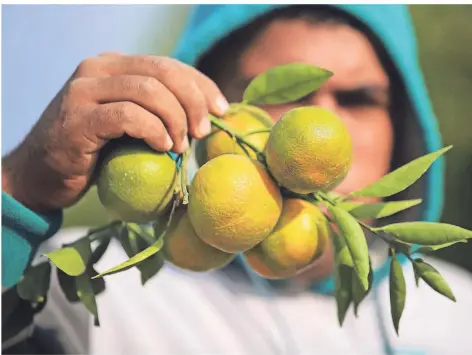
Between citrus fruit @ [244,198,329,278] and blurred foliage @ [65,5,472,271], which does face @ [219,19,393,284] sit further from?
citrus fruit @ [244,198,329,278]

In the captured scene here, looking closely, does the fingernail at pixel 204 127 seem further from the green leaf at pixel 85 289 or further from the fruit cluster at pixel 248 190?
the green leaf at pixel 85 289

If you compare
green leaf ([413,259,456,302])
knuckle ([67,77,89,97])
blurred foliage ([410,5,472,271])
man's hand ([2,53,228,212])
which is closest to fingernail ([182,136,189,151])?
man's hand ([2,53,228,212])

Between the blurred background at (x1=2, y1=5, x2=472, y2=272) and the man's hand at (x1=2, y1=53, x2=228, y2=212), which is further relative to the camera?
the blurred background at (x1=2, y1=5, x2=472, y2=272)

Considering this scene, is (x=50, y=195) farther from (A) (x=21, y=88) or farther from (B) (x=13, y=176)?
(A) (x=21, y=88)

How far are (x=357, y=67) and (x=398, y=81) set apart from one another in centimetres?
6

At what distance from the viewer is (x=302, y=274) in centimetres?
69

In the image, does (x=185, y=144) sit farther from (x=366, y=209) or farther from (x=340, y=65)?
(x=340, y=65)

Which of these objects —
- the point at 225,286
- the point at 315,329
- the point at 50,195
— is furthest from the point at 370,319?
the point at 50,195

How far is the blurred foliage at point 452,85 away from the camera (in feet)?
2.07

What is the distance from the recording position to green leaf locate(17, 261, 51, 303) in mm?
545

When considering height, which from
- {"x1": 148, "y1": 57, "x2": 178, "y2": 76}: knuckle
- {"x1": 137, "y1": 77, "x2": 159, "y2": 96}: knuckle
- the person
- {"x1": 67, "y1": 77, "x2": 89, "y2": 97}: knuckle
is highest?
{"x1": 148, "y1": 57, "x2": 178, "y2": 76}: knuckle

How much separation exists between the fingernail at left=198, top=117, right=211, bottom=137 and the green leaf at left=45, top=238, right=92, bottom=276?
15 cm

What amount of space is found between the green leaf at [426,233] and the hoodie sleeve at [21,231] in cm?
31

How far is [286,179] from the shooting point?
38 cm
